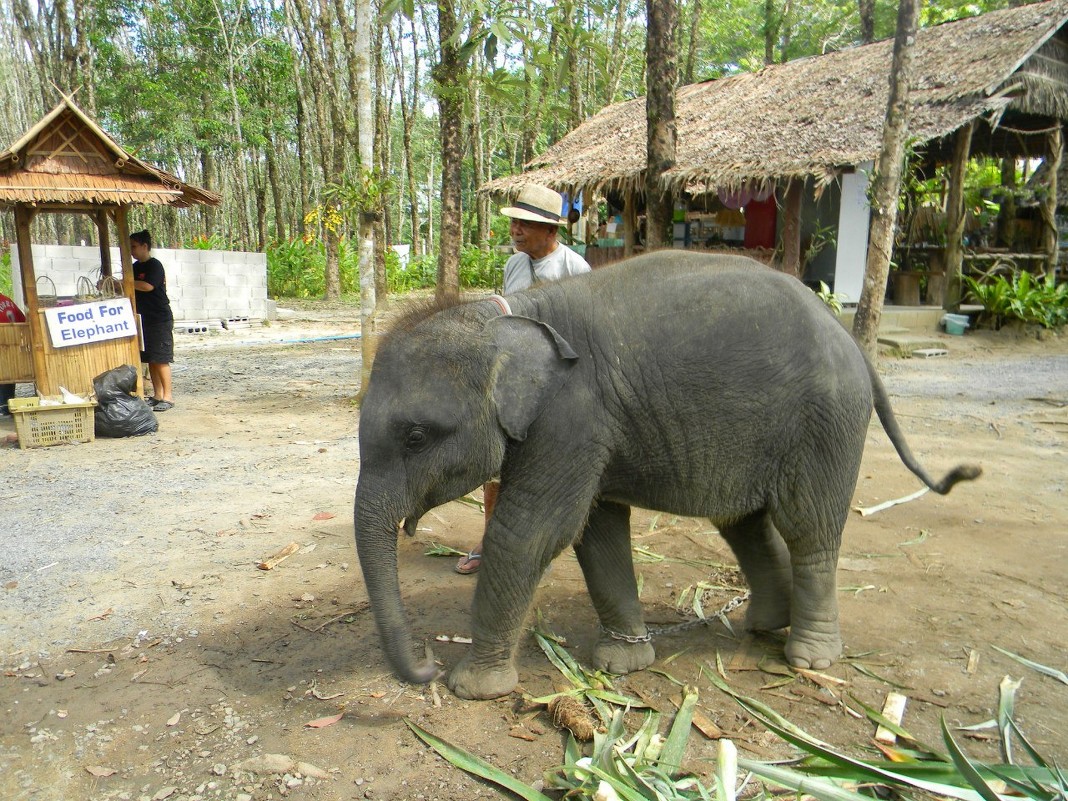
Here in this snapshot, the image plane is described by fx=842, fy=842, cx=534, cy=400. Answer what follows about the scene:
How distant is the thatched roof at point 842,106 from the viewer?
1275 cm

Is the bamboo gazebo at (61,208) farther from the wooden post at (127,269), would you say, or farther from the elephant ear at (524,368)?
the elephant ear at (524,368)

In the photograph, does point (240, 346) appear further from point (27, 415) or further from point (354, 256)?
point (354, 256)

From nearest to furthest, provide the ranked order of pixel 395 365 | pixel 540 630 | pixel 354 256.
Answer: pixel 395 365, pixel 540 630, pixel 354 256

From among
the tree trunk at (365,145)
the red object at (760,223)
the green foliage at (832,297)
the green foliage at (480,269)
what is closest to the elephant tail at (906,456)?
the tree trunk at (365,145)

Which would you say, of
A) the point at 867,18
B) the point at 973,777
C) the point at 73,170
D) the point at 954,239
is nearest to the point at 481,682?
the point at 973,777

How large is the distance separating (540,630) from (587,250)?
1656cm

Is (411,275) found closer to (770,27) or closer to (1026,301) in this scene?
(770,27)

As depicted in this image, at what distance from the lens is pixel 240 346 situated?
1506 centimetres

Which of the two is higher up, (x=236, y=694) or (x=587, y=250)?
(x=587, y=250)

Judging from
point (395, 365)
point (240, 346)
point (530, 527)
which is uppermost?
point (395, 365)

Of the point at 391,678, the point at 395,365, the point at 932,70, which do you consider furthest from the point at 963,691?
the point at 932,70

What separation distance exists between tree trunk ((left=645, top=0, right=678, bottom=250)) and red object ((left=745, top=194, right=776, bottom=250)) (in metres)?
10.7

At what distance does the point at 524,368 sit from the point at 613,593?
1.16m

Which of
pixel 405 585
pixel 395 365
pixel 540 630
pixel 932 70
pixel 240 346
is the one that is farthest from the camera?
pixel 240 346
